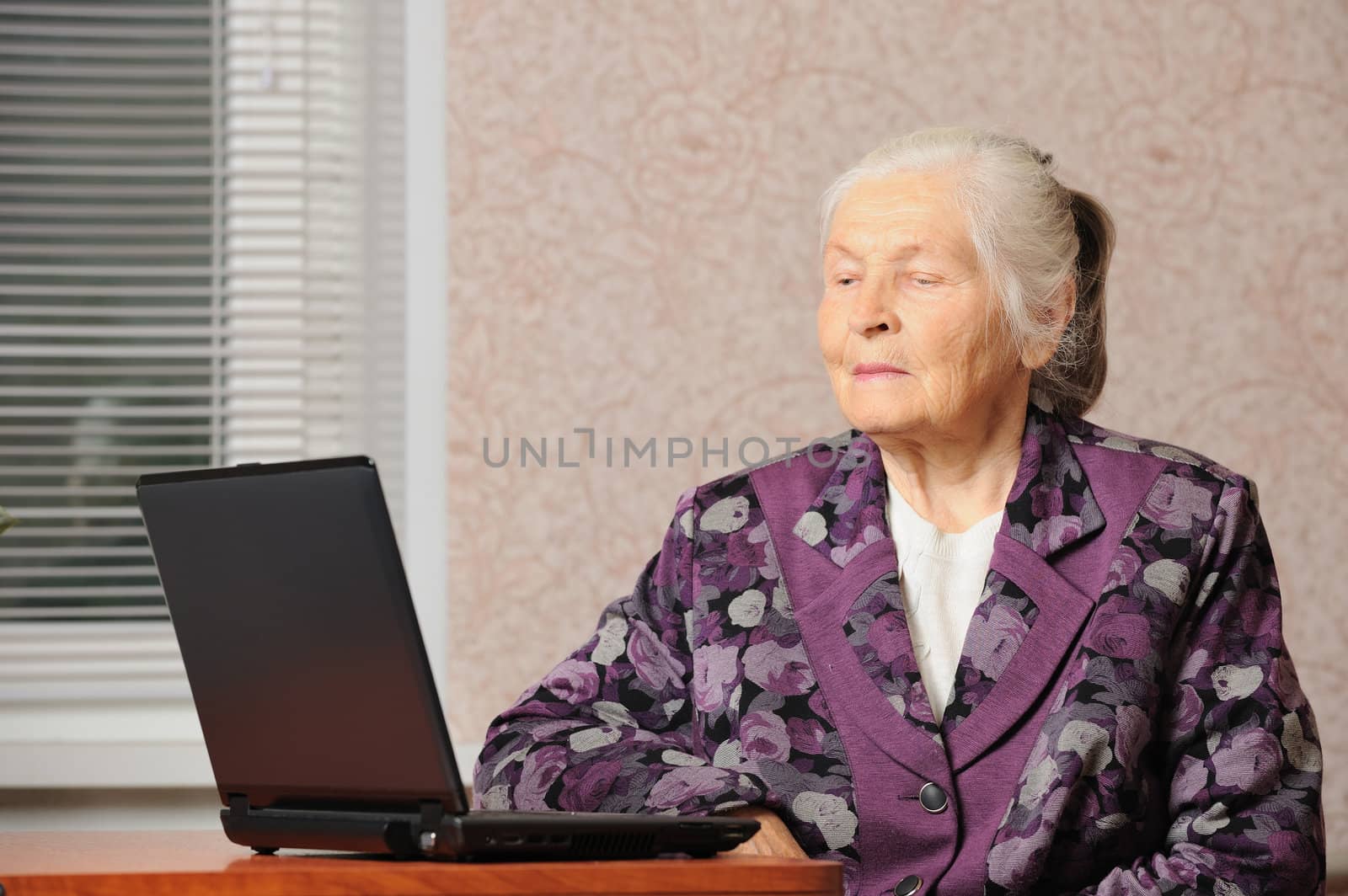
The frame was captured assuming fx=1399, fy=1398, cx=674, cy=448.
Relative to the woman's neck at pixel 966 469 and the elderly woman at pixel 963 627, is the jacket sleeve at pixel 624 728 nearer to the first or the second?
the elderly woman at pixel 963 627

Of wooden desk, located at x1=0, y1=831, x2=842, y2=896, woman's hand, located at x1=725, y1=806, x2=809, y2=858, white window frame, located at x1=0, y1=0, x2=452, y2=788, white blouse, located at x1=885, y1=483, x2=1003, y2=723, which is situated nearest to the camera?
wooden desk, located at x1=0, y1=831, x2=842, y2=896

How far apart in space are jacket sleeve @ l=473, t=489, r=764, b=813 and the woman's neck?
259mm

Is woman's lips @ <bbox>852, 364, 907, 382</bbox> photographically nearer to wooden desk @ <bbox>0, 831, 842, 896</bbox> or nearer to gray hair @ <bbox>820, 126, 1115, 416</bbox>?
gray hair @ <bbox>820, 126, 1115, 416</bbox>

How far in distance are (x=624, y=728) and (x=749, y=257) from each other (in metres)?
1.00

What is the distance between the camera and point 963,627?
5.01 feet

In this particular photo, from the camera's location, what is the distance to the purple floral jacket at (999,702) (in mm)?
1351

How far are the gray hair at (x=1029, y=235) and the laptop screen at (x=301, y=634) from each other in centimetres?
88

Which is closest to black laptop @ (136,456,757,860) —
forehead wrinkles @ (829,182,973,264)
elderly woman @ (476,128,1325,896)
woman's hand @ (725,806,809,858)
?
woman's hand @ (725,806,809,858)

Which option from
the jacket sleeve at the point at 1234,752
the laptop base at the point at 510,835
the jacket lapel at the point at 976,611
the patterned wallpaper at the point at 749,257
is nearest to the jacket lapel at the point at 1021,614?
the jacket lapel at the point at 976,611

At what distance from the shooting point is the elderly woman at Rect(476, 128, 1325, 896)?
4.46 feet

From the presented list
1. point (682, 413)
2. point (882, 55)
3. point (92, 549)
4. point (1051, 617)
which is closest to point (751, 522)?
point (1051, 617)

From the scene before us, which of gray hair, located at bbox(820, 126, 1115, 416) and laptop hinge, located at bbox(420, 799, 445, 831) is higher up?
gray hair, located at bbox(820, 126, 1115, 416)

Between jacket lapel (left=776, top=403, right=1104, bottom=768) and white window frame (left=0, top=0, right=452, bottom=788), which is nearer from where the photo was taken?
jacket lapel (left=776, top=403, right=1104, bottom=768)

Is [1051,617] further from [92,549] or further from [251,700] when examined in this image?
[92,549]
